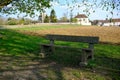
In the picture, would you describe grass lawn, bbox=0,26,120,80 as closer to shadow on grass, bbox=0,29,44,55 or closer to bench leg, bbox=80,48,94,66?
bench leg, bbox=80,48,94,66

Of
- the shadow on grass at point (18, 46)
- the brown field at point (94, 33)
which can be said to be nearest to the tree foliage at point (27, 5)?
the shadow on grass at point (18, 46)

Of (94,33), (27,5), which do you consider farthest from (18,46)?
(94,33)

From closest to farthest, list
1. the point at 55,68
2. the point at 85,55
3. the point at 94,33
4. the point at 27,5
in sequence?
the point at 55,68, the point at 85,55, the point at 27,5, the point at 94,33

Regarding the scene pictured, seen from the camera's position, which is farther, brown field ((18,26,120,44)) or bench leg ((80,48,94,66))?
brown field ((18,26,120,44))

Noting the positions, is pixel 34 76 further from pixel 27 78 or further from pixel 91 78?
pixel 91 78

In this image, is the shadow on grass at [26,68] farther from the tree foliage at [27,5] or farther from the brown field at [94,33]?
the brown field at [94,33]

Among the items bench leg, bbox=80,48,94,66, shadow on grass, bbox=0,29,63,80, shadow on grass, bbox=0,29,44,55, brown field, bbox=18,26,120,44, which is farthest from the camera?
brown field, bbox=18,26,120,44

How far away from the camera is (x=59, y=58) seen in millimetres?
10773

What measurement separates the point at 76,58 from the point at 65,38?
3.32 feet

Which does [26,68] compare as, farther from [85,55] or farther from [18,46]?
[18,46]

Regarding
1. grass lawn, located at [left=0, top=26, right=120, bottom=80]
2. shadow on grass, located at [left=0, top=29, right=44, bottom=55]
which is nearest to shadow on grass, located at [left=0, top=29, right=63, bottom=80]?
grass lawn, located at [left=0, top=26, right=120, bottom=80]

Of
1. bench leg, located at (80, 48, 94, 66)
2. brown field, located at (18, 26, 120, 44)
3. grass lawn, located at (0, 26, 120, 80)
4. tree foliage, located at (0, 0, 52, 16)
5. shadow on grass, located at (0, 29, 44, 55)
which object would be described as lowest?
brown field, located at (18, 26, 120, 44)

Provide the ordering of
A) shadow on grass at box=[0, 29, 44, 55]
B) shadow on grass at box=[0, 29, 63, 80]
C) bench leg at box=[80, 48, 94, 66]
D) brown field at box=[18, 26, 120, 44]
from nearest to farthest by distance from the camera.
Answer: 1. shadow on grass at box=[0, 29, 63, 80]
2. bench leg at box=[80, 48, 94, 66]
3. shadow on grass at box=[0, 29, 44, 55]
4. brown field at box=[18, 26, 120, 44]

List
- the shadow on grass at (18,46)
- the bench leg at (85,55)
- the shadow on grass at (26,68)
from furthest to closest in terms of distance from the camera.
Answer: the shadow on grass at (18,46) → the bench leg at (85,55) → the shadow on grass at (26,68)
